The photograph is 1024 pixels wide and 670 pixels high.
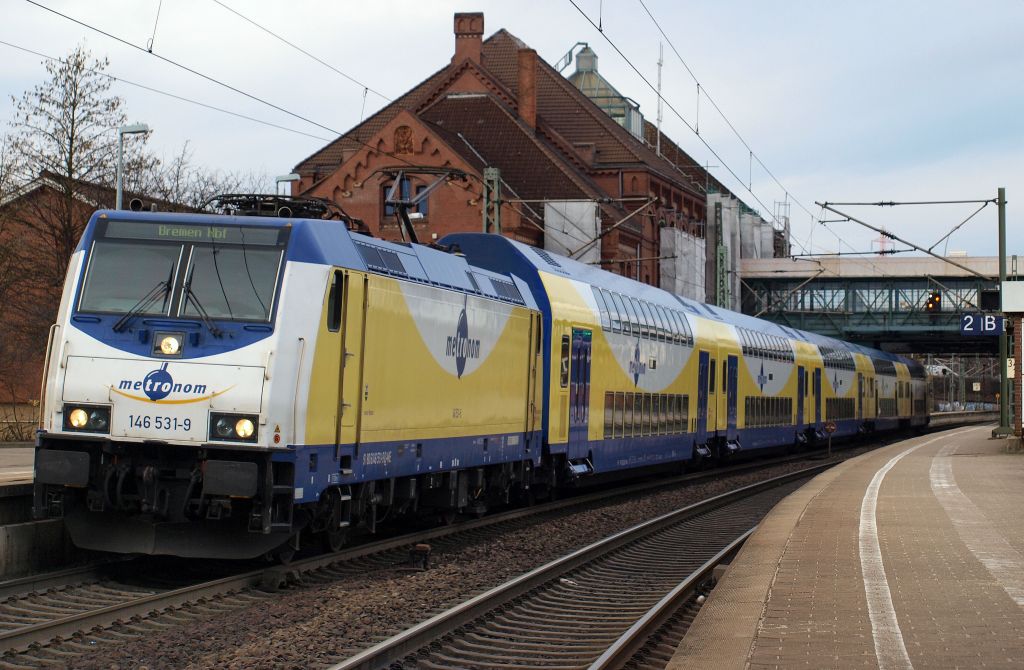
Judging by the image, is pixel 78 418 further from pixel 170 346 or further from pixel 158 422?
pixel 170 346

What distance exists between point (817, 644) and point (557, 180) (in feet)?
185

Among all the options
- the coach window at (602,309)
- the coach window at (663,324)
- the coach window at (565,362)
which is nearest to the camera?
the coach window at (565,362)

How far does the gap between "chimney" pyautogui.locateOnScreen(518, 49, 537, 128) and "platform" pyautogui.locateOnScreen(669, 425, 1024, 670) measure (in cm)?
5268

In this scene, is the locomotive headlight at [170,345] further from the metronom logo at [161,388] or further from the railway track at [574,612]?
the railway track at [574,612]

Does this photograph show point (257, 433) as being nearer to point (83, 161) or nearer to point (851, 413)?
point (83, 161)

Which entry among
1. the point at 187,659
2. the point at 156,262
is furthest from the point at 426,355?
the point at 187,659

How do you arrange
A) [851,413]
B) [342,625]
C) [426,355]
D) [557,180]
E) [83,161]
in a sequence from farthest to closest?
1. [557,180]
2. [851,413]
3. [83,161]
4. [426,355]
5. [342,625]

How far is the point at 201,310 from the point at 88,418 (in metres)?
1.37

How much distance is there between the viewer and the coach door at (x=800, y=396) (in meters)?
39.3

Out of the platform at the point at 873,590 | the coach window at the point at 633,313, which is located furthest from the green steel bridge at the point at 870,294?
the platform at the point at 873,590

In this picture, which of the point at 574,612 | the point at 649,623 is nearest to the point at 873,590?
the point at 649,623

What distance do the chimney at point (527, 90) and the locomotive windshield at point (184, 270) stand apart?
5860 cm

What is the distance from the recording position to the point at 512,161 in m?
65.1

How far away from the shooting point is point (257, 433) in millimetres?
11008
